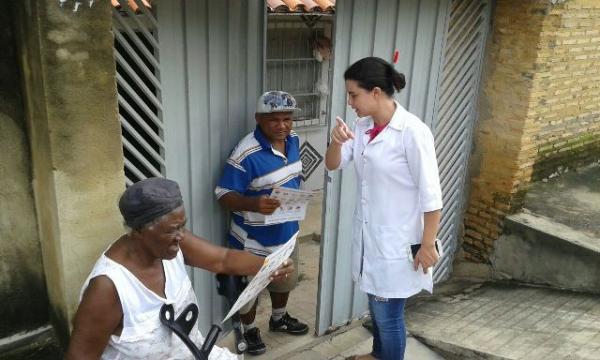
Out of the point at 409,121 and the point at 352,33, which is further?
the point at 352,33

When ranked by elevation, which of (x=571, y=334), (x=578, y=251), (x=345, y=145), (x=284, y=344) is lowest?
(x=284, y=344)

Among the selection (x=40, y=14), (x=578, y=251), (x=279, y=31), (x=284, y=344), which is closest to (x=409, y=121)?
(x=40, y=14)

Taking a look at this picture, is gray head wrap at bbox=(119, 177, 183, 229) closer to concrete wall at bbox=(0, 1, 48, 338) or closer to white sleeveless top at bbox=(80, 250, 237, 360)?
white sleeveless top at bbox=(80, 250, 237, 360)

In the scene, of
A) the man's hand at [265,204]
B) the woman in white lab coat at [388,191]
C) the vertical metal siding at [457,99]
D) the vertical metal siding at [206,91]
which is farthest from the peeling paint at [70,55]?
the vertical metal siding at [457,99]

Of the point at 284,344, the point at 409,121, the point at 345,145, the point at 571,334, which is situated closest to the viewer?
the point at 409,121

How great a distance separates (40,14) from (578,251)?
4.04m

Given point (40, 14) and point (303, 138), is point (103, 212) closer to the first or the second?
point (40, 14)

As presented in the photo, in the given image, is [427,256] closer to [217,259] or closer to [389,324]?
[389,324]

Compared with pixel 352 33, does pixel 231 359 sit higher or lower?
lower

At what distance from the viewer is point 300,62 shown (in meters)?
7.36

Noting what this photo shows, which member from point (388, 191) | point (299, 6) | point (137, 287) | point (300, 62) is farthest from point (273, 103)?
point (300, 62)

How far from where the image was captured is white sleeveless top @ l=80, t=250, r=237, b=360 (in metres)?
1.94

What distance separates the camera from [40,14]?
6.68 ft

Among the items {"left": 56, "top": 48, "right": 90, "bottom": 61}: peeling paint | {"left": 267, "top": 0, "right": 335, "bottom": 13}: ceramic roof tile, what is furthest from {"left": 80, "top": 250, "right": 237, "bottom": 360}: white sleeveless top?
{"left": 267, "top": 0, "right": 335, "bottom": 13}: ceramic roof tile
